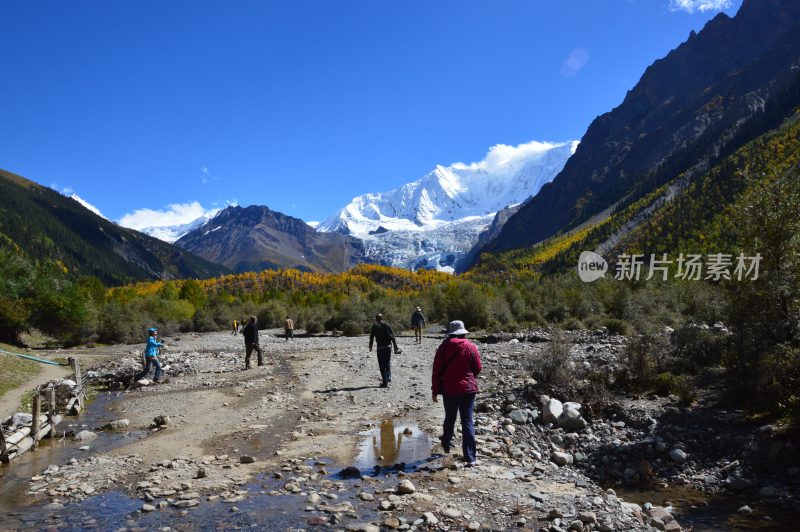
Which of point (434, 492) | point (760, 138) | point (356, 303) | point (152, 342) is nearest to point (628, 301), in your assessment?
point (356, 303)

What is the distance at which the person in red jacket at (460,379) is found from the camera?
8703 mm

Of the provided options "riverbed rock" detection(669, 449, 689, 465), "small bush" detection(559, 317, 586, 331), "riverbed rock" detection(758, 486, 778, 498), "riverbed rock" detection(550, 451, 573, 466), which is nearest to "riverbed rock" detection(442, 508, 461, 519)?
"riverbed rock" detection(550, 451, 573, 466)

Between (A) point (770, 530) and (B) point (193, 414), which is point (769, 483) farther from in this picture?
(B) point (193, 414)

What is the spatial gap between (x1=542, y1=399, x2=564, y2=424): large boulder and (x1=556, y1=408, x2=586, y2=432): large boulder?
0.11 meters

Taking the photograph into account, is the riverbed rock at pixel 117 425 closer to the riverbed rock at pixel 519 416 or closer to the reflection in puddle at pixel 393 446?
the reflection in puddle at pixel 393 446

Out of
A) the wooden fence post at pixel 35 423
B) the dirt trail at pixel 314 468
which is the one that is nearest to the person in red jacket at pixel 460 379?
the dirt trail at pixel 314 468

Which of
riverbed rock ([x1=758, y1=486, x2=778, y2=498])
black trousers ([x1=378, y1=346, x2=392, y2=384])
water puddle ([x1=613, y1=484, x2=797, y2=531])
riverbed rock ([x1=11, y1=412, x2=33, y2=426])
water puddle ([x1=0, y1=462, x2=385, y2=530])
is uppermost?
black trousers ([x1=378, y1=346, x2=392, y2=384])

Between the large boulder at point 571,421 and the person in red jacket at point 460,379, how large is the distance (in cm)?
330

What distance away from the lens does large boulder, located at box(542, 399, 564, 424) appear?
11.5 m

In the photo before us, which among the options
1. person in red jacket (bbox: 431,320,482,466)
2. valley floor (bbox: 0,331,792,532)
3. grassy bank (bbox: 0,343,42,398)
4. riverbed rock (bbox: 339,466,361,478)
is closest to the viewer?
valley floor (bbox: 0,331,792,532)

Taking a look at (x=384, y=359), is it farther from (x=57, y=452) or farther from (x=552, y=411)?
(x=57, y=452)

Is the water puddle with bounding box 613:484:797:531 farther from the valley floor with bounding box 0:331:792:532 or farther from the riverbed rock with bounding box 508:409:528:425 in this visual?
the riverbed rock with bounding box 508:409:528:425

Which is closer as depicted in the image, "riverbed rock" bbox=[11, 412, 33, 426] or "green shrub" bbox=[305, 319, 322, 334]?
"riverbed rock" bbox=[11, 412, 33, 426]

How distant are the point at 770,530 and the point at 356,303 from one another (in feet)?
171
